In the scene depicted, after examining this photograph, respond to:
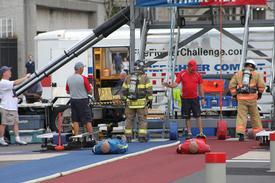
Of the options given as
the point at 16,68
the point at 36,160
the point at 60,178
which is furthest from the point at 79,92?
the point at 16,68

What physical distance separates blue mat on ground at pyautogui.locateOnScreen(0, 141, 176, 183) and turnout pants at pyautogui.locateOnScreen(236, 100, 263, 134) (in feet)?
9.41

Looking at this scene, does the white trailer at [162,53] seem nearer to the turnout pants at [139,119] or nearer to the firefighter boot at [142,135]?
the turnout pants at [139,119]

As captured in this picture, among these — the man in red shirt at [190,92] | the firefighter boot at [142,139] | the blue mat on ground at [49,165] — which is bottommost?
the blue mat on ground at [49,165]

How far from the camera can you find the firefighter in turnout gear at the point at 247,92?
68.7 feet

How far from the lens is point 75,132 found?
20.9 meters

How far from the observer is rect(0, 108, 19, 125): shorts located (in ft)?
73.3

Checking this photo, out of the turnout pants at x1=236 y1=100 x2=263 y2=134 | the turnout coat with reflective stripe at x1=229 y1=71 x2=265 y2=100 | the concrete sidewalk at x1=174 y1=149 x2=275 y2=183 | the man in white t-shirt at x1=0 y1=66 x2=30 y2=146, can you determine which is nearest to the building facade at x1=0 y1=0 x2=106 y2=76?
the man in white t-shirt at x1=0 y1=66 x2=30 y2=146

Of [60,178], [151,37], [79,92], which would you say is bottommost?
[60,178]

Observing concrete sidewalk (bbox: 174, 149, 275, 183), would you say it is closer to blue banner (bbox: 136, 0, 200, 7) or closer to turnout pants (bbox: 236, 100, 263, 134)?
turnout pants (bbox: 236, 100, 263, 134)

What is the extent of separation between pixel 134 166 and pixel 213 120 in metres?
7.24

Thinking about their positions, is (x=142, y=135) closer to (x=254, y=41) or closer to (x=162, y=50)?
(x=162, y=50)

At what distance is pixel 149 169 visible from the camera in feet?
50.7

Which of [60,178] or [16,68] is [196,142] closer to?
[60,178]

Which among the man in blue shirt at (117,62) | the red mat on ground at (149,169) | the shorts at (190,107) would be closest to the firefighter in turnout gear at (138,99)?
the shorts at (190,107)
